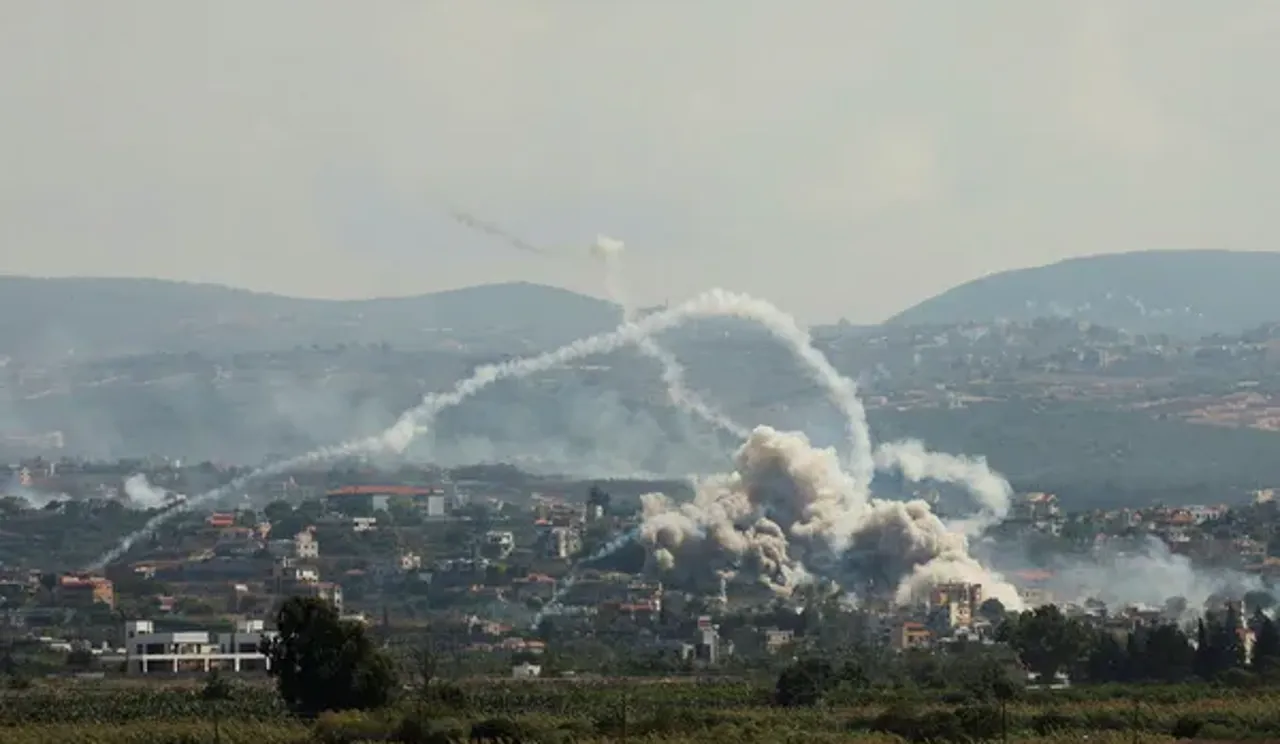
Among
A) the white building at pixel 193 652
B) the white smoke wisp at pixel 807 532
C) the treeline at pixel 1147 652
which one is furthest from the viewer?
the white smoke wisp at pixel 807 532

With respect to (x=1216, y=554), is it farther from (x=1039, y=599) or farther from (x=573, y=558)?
(x=573, y=558)

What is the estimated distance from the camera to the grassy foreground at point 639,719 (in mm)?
64188

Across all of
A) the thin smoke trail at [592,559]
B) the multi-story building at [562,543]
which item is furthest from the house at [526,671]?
the multi-story building at [562,543]

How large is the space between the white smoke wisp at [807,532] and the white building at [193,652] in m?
Answer: 40.4

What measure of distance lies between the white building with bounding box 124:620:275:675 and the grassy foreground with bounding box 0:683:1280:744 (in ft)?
83.5

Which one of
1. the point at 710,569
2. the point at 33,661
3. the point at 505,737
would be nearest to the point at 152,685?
the point at 33,661

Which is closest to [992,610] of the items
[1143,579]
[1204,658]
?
[1143,579]

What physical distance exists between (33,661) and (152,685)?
1930 centimetres

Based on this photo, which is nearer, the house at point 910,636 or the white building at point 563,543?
the house at point 910,636

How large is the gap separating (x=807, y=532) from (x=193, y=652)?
1889 inches

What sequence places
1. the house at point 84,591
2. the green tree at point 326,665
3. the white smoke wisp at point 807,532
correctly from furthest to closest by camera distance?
Result: the house at point 84,591
the white smoke wisp at point 807,532
the green tree at point 326,665

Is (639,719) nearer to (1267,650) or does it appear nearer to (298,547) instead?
(1267,650)

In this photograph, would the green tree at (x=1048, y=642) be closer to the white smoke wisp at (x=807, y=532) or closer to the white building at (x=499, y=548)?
the white smoke wisp at (x=807, y=532)

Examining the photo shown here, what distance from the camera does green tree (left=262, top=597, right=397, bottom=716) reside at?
252 ft
